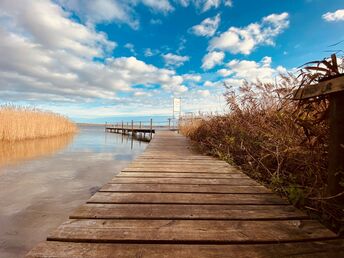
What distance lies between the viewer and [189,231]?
1.22 metres

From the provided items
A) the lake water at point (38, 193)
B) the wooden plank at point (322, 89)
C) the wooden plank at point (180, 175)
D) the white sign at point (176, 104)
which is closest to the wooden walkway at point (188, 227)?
the wooden plank at point (180, 175)

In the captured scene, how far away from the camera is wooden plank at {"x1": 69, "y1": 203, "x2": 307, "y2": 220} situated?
1420 mm

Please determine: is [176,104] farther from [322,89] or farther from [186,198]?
[322,89]

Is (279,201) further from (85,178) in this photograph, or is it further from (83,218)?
(85,178)

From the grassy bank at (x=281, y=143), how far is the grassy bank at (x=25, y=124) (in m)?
9.31

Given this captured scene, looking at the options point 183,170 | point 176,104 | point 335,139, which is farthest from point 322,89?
point 176,104

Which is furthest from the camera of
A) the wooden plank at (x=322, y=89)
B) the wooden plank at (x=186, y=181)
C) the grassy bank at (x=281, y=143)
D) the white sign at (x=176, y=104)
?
the white sign at (x=176, y=104)

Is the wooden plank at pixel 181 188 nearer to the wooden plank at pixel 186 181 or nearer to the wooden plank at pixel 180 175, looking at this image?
the wooden plank at pixel 186 181

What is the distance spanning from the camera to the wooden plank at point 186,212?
1420 mm

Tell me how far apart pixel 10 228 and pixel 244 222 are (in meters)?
2.62

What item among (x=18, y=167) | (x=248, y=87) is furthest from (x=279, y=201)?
(x=18, y=167)

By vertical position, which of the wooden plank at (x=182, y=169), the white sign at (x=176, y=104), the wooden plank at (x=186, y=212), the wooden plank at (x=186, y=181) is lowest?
the wooden plank at (x=182, y=169)

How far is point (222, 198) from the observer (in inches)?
72.1

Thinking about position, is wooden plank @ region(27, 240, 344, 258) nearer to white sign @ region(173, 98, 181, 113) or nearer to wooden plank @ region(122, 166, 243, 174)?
wooden plank @ region(122, 166, 243, 174)
